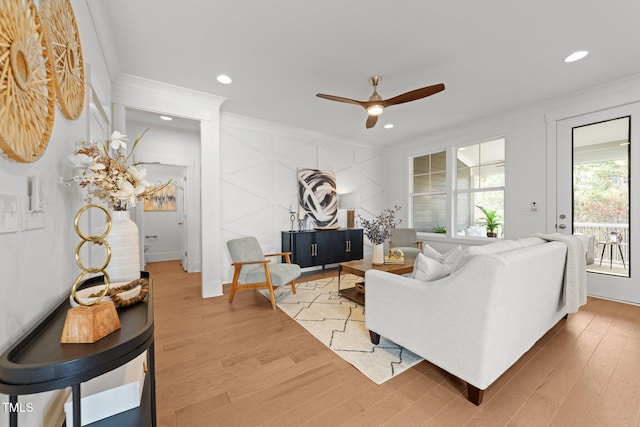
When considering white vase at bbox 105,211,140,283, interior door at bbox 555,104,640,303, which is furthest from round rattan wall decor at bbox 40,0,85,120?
interior door at bbox 555,104,640,303

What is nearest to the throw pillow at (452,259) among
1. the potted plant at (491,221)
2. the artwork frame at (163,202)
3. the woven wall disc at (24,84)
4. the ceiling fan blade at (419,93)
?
the ceiling fan blade at (419,93)

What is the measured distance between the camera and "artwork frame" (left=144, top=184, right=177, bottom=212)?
5863 mm

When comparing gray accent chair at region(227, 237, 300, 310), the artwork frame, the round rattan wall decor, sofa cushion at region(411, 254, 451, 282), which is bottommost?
gray accent chair at region(227, 237, 300, 310)

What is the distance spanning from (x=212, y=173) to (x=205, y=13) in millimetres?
1922

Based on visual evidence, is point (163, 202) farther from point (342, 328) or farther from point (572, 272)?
point (572, 272)

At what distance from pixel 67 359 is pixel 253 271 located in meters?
2.45

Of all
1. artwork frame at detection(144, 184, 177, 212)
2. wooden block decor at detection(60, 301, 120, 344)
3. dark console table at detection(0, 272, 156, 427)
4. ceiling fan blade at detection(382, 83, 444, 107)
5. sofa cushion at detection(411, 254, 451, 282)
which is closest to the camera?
dark console table at detection(0, 272, 156, 427)

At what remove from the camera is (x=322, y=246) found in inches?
174

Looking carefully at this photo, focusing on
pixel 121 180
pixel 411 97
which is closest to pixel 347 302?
pixel 411 97

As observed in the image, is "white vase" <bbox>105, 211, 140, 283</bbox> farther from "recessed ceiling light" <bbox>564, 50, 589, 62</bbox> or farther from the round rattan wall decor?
"recessed ceiling light" <bbox>564, 50, 589, 62</bbox>

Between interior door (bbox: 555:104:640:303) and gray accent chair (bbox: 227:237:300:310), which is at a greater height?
interior door (bbox: 555:104:640:303)

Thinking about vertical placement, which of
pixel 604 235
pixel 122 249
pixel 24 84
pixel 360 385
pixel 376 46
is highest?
pixel 376 46

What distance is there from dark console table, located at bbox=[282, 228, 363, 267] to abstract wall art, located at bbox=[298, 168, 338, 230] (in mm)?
404

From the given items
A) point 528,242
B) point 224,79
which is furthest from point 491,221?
point 224,79
